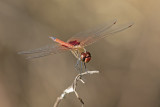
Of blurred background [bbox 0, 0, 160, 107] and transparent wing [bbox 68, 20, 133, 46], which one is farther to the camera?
blurred background [bbox 0, 0, 160, 107]

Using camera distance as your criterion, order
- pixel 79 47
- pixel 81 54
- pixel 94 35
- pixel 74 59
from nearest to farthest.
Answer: pixel 81 54, pixel 79 47, pixel 94 35, pixel 74 59

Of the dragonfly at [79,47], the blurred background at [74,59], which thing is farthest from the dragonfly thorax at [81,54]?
the blurred background at [74,59]

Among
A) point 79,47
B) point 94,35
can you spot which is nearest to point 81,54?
point 79,47

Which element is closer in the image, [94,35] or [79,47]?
[79,47]

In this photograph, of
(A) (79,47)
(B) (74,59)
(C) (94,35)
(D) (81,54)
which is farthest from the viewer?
(B) (74,59)

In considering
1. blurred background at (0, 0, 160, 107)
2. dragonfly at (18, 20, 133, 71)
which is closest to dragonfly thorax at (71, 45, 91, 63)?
dragonfly at (18, 20, 133, 71)

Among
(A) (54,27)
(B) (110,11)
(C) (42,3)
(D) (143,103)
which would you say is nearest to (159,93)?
(D) (143,103)

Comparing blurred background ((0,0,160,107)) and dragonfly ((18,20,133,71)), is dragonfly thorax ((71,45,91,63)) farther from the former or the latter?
blurred background ((0,0,160,107))

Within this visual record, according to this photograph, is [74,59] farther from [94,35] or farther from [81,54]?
[81,54]

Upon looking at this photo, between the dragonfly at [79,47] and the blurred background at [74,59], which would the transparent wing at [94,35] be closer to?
the dragonfly at [79,47]
